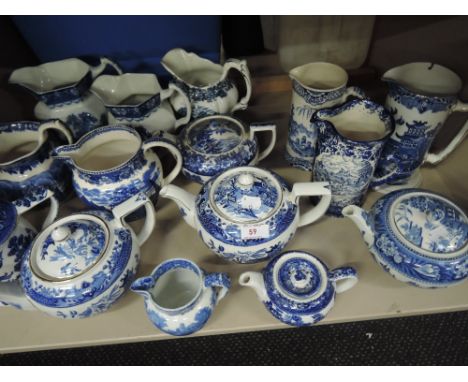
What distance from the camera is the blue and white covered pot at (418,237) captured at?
1.92ft

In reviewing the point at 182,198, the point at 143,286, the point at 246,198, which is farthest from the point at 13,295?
the point at 246,198

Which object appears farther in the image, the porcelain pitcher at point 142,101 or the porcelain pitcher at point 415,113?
the porcelain pitcher at point 142,101

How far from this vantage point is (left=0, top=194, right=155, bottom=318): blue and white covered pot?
1.88ft

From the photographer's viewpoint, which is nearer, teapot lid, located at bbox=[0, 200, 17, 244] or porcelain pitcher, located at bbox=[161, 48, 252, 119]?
teapot lid, located at bbox=[0, 200, 17, 244]

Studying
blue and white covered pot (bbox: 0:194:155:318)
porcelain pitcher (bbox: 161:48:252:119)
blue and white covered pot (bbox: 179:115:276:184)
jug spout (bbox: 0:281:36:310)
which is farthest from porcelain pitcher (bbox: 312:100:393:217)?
jug spout (bbox: 0:281:36:310)

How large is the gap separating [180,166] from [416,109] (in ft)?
1.56

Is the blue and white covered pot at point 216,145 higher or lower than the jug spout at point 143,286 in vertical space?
higher

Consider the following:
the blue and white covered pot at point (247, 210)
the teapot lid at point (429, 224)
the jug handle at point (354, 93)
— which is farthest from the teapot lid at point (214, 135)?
the teapot lid at point (429, 224)

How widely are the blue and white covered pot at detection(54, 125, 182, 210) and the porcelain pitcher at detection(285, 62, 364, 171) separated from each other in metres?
0.28

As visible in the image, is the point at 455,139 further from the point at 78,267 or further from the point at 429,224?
the point at 78,267

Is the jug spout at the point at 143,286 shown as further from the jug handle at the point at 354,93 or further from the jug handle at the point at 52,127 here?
the jug handle at the point at 354,93

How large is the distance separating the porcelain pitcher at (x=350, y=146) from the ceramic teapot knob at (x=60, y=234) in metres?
0.48

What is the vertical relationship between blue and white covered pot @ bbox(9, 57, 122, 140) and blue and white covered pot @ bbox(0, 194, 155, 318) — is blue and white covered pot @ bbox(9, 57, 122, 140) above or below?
above

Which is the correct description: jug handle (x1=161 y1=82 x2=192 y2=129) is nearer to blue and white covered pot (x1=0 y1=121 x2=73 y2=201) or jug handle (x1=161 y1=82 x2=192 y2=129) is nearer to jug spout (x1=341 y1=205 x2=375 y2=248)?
blue and white covered pot (x1=0 y1=121 x2=73 y2=201)
